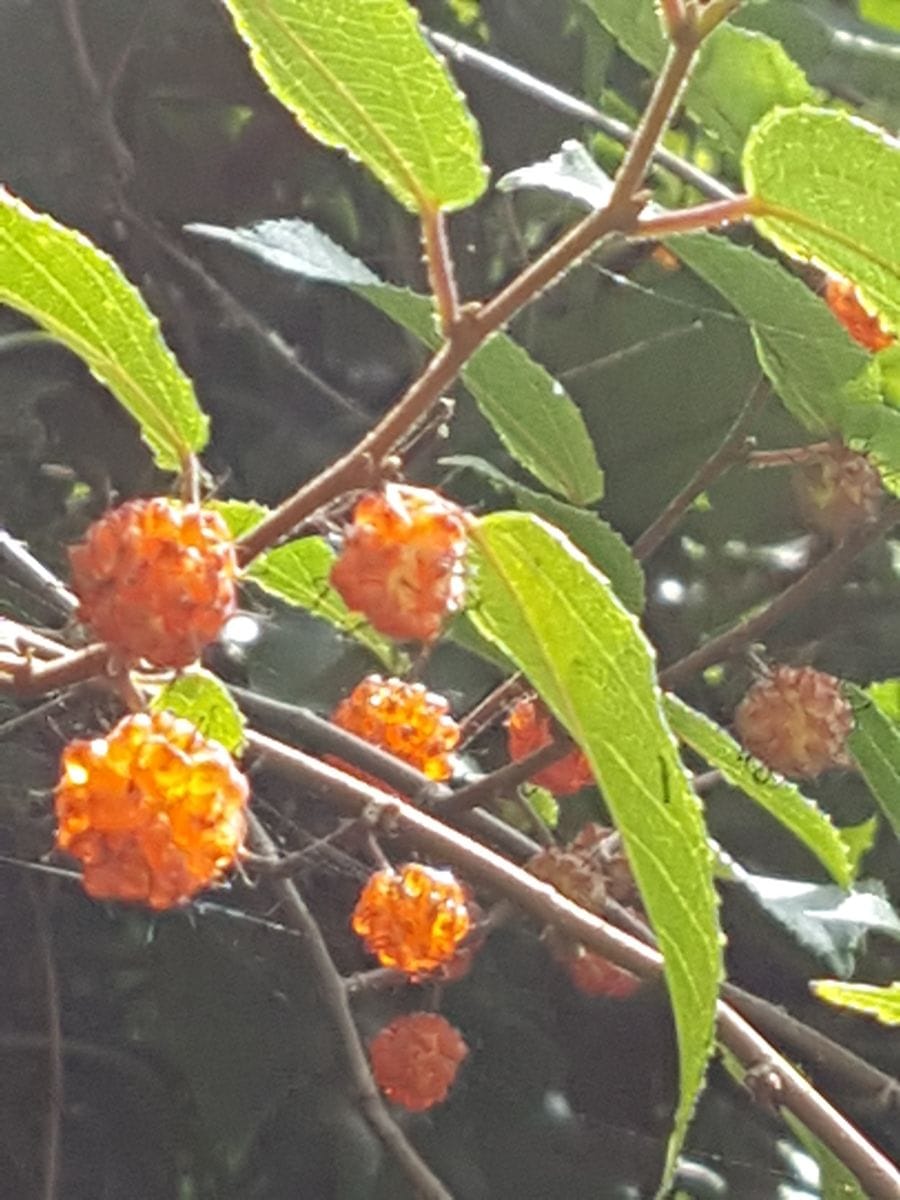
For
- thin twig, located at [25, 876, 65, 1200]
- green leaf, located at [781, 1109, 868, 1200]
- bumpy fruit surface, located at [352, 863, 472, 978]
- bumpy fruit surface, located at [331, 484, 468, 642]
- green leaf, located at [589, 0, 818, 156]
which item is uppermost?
green leaf, located at [589, 0, 818, 156]

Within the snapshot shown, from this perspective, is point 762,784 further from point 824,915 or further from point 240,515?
point 240,515

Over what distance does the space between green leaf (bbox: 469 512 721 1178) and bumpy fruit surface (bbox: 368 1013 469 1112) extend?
0.69 feet

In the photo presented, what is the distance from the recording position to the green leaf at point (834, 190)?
1.05 feet

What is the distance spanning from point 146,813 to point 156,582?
0.14ft

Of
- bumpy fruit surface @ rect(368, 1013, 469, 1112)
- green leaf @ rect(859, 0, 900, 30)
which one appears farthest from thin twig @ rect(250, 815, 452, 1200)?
green leaf @ rect(859, 0, 900, 30)

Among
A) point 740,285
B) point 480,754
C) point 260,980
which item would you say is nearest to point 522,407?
point 740,285

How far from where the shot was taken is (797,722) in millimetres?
535

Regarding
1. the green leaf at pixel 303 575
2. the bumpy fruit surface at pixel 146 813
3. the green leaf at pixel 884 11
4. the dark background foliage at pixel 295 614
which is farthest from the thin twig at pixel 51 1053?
the green leaf at pixel 884 11

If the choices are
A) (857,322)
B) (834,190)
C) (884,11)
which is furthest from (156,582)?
(884,11)

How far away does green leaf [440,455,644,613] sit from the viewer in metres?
0.46

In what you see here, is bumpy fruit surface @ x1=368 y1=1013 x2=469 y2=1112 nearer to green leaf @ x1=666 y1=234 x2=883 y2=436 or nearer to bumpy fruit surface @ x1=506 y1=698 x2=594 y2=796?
bumpy fruit surface @ x1=506 y1=698 x2=594 y2=796

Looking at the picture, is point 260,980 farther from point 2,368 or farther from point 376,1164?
point 2,368

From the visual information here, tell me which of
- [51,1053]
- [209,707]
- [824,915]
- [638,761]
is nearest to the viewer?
[638,761]

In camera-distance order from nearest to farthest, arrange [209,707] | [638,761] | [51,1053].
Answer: [638,761] → [209,707] → [51,1053]
